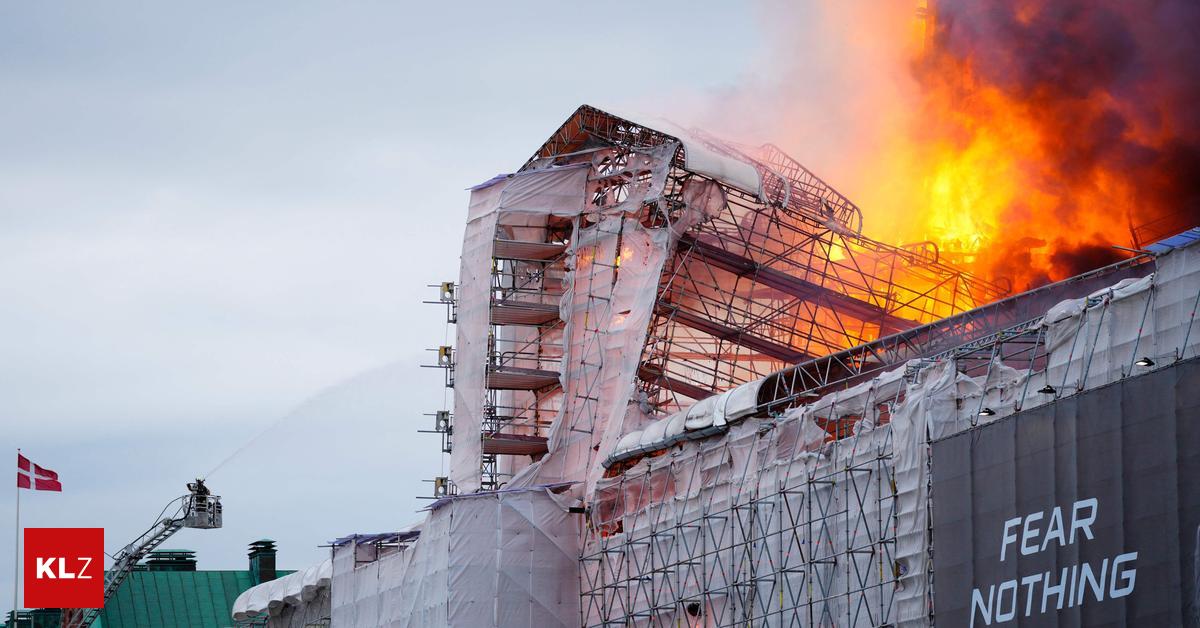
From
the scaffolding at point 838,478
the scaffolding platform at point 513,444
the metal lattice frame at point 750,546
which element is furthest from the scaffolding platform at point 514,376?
the metal lattice frame at point 750,546

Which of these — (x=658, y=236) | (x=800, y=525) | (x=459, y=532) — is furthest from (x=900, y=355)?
(x=459, y=532)

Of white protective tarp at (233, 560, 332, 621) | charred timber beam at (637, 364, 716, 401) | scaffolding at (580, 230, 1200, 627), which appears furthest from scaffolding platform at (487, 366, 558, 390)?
white protective tarp at (233, 560, 332, 621)

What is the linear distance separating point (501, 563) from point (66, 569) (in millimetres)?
34586

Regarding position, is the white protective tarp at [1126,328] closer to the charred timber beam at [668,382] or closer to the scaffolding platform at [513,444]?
the charred timber beam at [668,382]

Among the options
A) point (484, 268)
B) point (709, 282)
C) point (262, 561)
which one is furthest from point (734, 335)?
point (262, 561)

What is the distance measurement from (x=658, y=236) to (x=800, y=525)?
20117mm

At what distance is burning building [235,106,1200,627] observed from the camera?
143ft

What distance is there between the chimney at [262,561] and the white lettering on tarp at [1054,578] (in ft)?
223

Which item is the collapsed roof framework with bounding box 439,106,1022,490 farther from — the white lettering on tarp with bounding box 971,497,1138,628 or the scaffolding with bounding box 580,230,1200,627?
the white lettering on tarp with bounding box 971,497,1138,628

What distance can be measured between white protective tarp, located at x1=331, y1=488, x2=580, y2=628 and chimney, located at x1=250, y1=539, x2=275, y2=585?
37.2 m

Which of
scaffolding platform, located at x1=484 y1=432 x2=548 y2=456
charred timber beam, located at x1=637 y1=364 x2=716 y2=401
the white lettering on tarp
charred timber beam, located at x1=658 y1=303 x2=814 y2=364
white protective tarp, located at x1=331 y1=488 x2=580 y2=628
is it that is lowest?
the white lettering on tarp

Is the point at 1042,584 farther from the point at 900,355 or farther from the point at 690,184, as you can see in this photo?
the point at 690,184

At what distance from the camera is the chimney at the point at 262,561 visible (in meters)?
108

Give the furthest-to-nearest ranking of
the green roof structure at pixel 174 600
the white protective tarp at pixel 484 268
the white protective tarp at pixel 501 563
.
A: the green roof structure at pixel 174 600 → the white protective tarp at pixel 484 268 → the white protective tarp at pixel 501 563
